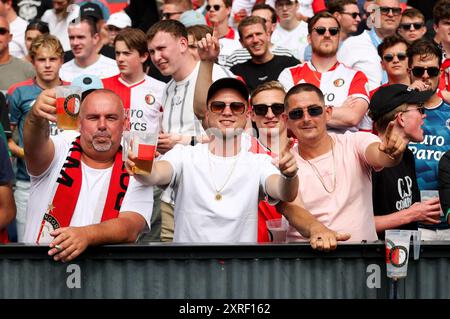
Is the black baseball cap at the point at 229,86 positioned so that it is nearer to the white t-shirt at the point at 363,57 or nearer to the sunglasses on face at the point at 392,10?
the white t-shirt at the point at 363,57

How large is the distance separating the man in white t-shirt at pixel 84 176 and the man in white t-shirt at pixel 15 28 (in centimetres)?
660

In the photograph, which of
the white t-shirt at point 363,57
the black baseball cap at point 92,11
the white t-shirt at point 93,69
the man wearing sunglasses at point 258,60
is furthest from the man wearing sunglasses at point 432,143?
the black baseball cap at point 92,11

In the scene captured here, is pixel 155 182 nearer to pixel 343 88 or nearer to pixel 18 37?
pixel 343 88

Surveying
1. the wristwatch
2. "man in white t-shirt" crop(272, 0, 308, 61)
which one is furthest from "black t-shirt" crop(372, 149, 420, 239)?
"man in white t-shirt" crop(272, 0, 308, 61)

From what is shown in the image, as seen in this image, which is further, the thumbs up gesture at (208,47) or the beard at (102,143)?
the thumbs up gesture at (208,47)

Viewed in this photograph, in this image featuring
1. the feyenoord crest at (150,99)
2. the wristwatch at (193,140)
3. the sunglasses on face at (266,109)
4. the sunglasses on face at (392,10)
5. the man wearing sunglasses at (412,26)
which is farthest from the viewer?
the sunglasses on face at (392,10)

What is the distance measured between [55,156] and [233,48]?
556 centimetres

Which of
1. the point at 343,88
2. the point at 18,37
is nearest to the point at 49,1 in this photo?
the point at 18,37

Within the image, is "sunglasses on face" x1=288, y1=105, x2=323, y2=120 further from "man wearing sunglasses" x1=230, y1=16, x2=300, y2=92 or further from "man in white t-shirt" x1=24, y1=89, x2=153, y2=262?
"man wearing sunglasses" x1=230, y1=16, x2=300, y2=92

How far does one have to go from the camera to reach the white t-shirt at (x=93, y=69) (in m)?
10.9

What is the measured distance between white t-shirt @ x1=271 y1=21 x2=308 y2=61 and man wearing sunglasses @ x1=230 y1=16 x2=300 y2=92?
1.62 metres

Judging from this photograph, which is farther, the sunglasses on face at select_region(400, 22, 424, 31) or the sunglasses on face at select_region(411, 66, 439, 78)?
the sunglasses on face at select_region(400, 22, 424, 31)

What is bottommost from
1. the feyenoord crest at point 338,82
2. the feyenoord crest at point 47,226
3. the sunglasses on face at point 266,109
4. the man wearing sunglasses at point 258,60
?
the feyenoord crest at point 47,226

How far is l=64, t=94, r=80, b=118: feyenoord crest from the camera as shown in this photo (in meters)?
5.96
